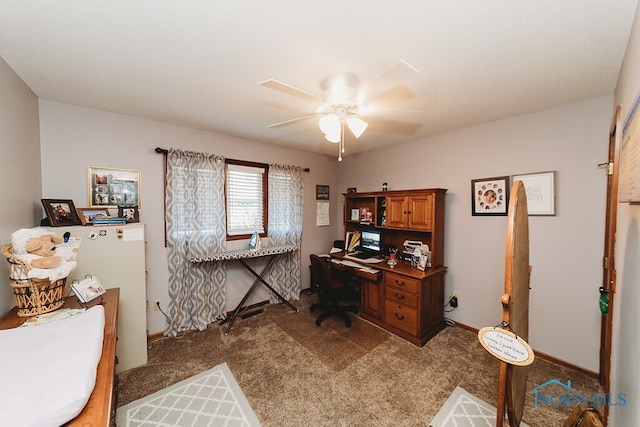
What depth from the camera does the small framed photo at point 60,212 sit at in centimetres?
192

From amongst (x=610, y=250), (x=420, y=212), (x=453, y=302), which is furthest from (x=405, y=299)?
(x=610, y=250)

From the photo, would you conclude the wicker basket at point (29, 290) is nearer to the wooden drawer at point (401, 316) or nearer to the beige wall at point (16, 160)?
the beige wall at point (16, 160)

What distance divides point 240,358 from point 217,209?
5.59 feet

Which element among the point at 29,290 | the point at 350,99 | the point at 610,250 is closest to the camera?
the point at 29,290

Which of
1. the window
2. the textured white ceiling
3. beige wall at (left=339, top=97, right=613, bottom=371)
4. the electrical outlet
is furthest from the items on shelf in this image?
the electrical outlet

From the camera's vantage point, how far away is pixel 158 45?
1413 millimetres

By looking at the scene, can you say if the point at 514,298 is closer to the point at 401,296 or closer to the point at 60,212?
the point at 401,296

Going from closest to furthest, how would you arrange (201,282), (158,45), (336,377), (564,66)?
(158,45)
(564,66)
(336,377)
(201,282)

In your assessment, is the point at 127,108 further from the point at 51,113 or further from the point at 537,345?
the point at 537,345

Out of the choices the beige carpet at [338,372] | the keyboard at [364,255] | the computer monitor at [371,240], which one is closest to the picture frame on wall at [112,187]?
the beige carpet at [338,372]

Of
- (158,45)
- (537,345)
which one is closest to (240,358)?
(158,45)

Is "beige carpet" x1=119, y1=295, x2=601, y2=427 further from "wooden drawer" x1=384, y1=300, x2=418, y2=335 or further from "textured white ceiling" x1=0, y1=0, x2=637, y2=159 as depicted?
"textured white ceiling" x1=0, y1=0, x2=637, y2=159

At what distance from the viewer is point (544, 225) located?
2332 millimetres

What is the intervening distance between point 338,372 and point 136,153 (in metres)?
2.97
